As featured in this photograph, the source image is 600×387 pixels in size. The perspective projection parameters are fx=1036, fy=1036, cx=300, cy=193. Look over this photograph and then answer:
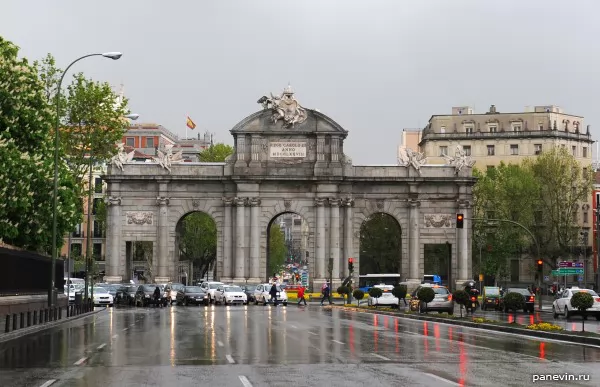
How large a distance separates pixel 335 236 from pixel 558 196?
1284 inches

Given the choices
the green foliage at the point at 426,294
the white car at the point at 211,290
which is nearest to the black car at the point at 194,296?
the white car at the point at 211,290

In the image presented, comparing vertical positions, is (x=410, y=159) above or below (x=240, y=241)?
above

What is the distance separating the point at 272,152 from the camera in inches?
3516

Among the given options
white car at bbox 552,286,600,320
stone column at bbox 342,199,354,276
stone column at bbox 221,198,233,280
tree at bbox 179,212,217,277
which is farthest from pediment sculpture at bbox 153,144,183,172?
white car at bbox 552,286,600,320

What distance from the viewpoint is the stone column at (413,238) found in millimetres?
89938

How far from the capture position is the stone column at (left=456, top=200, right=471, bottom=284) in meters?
89.8

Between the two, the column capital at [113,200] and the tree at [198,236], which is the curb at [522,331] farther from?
the tree at [198,236]

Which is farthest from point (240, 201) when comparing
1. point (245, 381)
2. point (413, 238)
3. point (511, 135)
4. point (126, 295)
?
point (245, 381)

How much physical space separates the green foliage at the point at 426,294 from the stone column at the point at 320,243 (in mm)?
33674

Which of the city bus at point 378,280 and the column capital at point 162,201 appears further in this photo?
the city bus at point 378,280

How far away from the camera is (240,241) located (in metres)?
88.7

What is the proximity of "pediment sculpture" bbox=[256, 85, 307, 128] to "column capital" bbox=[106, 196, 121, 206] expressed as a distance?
15054 millimetres

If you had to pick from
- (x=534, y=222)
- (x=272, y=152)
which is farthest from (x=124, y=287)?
(x=534, y=222)

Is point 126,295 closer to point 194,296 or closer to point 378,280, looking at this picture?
point 194,296
